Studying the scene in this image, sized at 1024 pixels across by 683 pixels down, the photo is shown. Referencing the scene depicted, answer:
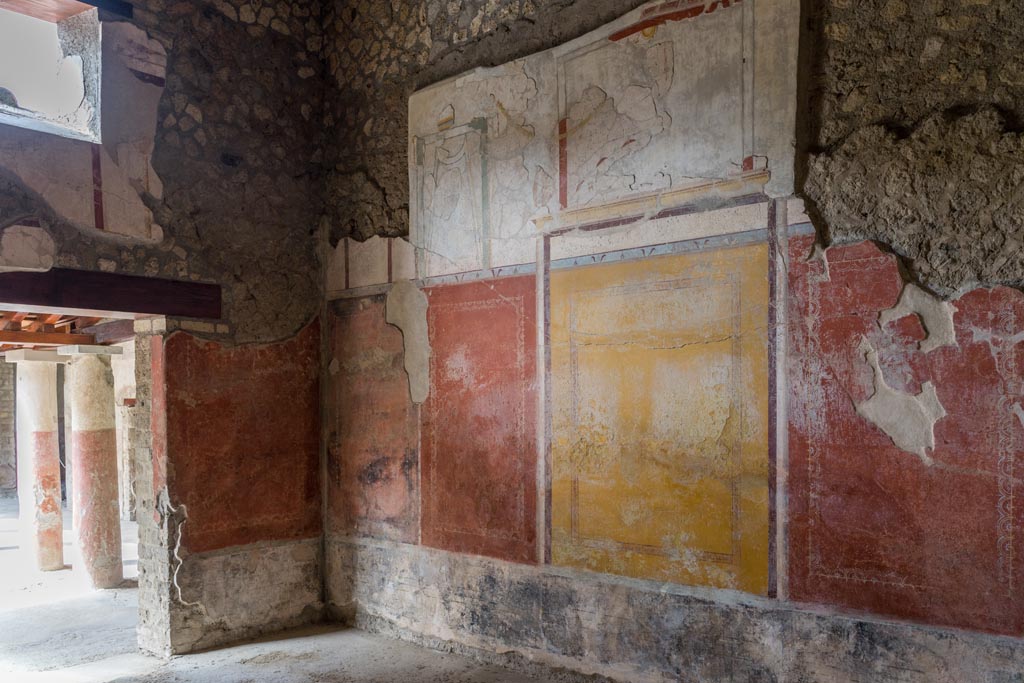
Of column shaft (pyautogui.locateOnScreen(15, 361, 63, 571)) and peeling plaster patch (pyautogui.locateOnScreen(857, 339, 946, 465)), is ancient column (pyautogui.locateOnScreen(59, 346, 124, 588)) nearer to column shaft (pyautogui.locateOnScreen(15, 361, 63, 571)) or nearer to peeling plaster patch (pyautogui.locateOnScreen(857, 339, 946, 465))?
column shaft (pyautogui.locateOnScreen(15, 361, 63, 571))

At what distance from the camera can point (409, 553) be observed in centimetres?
442

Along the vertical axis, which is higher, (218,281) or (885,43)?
(885,43)

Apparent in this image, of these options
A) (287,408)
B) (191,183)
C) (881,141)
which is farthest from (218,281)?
(881,141)

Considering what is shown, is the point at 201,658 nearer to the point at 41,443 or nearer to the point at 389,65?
the point at 389,65

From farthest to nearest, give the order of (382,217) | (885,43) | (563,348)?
(382,217)
(563,348)
(885,43)

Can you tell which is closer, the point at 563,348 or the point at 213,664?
the point at 563,348

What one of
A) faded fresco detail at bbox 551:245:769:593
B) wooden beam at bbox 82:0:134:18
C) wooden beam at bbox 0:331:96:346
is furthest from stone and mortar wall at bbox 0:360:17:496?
faded fresco detail at bbox 551:245:769:593

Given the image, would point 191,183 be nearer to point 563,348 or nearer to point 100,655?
point 563,348

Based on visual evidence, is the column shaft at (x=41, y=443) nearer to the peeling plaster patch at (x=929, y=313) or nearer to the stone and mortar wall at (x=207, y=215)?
the stone and mortar wall at (x=207, y=215)

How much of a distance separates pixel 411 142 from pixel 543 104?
978 mm

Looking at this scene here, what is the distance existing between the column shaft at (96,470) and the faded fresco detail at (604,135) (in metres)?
3.90

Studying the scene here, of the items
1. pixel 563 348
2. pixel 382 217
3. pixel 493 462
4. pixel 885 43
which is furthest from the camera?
pixel 382 217

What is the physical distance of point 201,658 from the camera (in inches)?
164

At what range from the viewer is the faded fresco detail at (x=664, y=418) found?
3.16 meters
